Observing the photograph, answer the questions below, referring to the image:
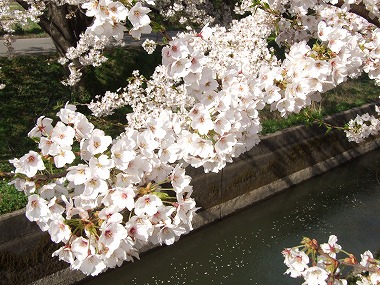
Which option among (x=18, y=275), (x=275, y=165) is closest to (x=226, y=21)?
(x=275, y=165)

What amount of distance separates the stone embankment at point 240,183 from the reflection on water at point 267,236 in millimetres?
277

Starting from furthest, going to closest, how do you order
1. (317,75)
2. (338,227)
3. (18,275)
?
(338,227) < (18,275) < (317,75)

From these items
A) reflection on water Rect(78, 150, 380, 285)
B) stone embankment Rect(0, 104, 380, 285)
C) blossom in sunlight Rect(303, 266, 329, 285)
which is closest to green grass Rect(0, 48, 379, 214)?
stone embankment Rect(0, 104, 380, 285)

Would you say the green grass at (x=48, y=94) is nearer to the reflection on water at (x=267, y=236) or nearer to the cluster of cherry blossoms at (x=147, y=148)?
the reflection on water at (x=267, y=236)

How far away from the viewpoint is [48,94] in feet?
31.8

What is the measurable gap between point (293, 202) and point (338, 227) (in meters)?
1.21

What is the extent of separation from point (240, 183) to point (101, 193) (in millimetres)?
6778

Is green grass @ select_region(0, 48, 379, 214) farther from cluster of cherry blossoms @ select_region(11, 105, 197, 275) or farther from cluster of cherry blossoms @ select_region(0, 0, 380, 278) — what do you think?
cluster of cherry blossoms @ select_region(11, 105, 197, 275)

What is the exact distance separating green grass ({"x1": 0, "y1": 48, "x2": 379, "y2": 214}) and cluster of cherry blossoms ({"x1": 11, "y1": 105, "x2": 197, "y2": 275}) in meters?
5.23

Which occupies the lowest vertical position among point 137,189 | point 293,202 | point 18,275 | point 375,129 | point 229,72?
point 293,202

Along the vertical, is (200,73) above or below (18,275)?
above

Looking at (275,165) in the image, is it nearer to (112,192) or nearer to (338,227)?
(338,227)

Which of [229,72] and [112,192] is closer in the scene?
[112,192]

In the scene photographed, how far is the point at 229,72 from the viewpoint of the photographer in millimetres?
2584
